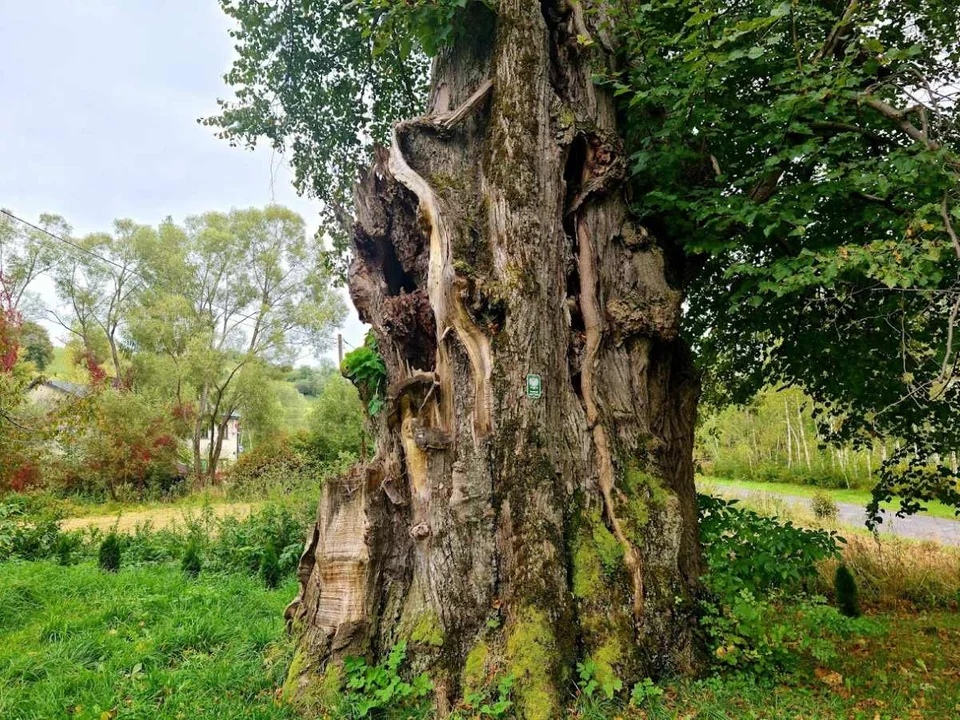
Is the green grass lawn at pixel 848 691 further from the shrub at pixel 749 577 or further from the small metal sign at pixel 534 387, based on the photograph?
the small metal sign at pixel 534 387

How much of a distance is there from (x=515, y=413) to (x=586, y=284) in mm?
1148

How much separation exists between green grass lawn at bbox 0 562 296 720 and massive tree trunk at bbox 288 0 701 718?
40 centimetres

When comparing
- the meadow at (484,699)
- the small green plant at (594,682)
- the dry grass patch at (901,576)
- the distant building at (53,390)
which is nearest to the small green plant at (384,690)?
the meadow at (484,699)

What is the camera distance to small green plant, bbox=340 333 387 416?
428 cm

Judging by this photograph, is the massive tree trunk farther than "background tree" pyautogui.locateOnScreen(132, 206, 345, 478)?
No

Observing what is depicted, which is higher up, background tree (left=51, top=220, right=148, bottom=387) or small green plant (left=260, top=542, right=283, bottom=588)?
background tree (left=51, top=220, right=148, bottom=387)

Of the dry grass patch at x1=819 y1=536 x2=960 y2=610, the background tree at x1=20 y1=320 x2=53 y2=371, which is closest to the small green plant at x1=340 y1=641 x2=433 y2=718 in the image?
the dry grass patch at x1=819 y1=536 x2=960 y2=610

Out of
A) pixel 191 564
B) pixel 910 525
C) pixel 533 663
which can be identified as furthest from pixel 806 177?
pixel 910 525

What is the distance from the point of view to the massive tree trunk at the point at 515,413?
10.3 ft

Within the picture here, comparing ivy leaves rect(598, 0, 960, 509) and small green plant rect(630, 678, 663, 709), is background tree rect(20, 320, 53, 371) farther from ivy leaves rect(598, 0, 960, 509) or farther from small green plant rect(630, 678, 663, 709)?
small green plant rect(630, 678, 663, 709)

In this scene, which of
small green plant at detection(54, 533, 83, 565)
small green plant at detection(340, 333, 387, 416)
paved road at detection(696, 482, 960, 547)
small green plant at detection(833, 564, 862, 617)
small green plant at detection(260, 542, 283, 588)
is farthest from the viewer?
paved road at detection(696, 482, 960, 547)

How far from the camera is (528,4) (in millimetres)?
3916

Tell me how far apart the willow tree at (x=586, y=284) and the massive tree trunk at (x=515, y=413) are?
16 mm

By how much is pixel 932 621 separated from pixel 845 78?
5478mm
